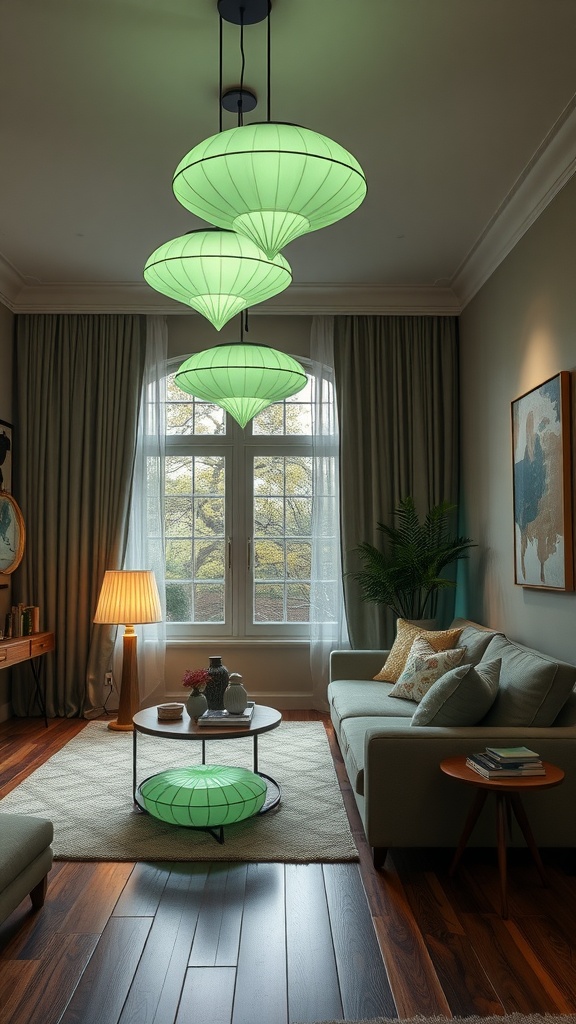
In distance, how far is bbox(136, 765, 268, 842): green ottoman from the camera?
3.47 m

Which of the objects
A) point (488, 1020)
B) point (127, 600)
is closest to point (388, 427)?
point (127, 600)

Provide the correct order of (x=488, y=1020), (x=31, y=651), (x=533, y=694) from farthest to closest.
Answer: (x=31, y=651) → (x=533, y=694) → (x=488, y=1020)

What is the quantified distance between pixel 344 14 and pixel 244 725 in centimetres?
294

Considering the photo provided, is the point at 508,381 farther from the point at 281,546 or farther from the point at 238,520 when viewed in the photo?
the point at 238,520

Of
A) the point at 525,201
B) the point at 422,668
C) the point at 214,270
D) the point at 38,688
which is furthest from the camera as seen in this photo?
the point at 38,688

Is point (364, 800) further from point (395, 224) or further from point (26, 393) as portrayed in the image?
point (26, 393)

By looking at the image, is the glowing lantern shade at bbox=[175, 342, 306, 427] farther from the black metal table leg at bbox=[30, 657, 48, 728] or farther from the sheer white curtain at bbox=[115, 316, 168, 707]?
the black metal table leg at bbox=[30, 657, 48, 728]

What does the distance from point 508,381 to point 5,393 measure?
3.58 meters

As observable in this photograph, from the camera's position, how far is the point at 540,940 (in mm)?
2510

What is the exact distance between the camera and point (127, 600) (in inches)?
209

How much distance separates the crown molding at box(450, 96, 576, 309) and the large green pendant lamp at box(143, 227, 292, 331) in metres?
1.53

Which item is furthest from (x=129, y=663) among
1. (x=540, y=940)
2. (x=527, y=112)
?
(x=527, y=112)

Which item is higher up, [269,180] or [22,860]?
[269,180]

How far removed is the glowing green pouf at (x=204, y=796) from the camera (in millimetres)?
3471
